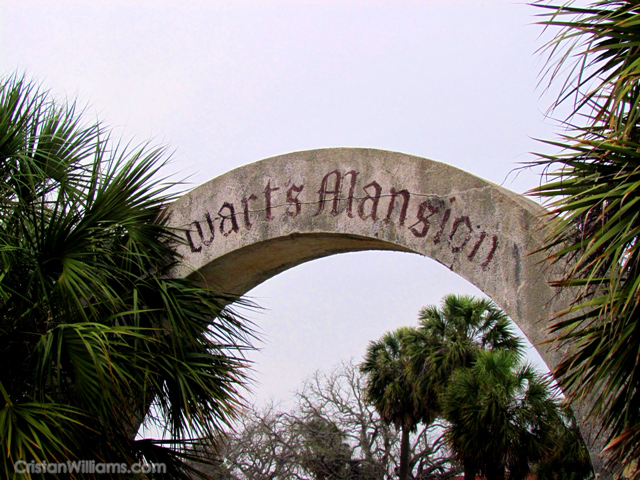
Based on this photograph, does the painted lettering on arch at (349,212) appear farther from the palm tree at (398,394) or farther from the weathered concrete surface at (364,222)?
the palm tree at (398,394)

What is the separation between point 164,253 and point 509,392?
8177mm

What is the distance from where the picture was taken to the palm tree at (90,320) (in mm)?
4527

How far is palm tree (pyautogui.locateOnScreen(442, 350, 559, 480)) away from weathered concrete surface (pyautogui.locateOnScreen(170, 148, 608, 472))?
703 centimetres

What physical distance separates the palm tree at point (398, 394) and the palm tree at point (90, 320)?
11.9 metres

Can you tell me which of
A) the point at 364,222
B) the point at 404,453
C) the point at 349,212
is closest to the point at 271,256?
the point at 349,212

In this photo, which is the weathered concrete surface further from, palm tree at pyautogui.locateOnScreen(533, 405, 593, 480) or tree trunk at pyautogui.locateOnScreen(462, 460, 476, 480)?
palm tree at pyautogui.locateOnScreen(533, 405, 593, 480)

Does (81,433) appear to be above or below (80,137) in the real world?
below

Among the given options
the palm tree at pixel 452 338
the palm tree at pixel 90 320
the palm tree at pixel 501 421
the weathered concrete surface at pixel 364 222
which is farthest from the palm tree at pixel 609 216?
the palm tree at pixel 452 338

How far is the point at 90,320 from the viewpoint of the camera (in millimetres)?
5211

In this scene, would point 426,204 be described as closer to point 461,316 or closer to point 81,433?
point 81,433

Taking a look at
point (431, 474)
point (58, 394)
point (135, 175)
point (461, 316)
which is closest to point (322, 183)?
point (135, 175)

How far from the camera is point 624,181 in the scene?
3.54m

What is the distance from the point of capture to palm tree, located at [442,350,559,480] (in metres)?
12.4

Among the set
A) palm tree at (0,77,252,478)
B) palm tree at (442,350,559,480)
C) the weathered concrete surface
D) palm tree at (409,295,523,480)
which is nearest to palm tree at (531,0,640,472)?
the weathered concrete surface
